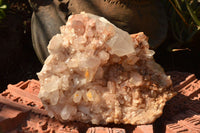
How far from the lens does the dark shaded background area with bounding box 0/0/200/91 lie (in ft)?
7.17

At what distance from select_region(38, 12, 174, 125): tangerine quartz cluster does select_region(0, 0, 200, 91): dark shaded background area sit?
1.18 meters

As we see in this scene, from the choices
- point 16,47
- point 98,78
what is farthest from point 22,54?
point 98,78

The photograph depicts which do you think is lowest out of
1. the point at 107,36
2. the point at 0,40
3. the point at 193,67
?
the point at 193,67

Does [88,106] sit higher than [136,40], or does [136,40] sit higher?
[136,40]

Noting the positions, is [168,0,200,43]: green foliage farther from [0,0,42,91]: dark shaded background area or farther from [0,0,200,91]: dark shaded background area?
[0,0,42,91]: dark shaded background area

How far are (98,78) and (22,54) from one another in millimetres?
1501

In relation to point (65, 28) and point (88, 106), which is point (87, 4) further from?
point (88, 106)

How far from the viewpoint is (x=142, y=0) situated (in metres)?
1.51

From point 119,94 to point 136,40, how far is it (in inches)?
10.5

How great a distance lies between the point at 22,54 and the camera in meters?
2.38

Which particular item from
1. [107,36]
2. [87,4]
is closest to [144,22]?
[87,4]

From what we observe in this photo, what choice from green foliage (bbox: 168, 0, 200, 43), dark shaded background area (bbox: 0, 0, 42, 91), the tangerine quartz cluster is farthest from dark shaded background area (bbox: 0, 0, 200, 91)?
the tangerine quartz cluster

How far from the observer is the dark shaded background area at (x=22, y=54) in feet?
7.17

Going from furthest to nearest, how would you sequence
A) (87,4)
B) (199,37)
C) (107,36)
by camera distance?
(199,37), (87,4), (107,36)
